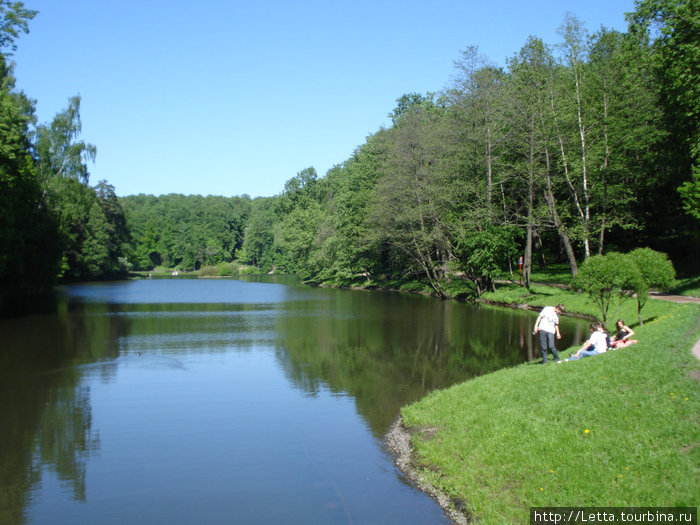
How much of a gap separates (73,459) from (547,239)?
49.2 metres

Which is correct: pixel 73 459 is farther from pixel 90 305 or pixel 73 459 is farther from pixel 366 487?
pixel 90 305

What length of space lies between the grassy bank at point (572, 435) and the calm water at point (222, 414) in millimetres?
850

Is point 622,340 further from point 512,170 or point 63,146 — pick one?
point 63,146

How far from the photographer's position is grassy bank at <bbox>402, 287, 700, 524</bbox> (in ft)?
24.2

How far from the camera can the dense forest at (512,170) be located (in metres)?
32.6

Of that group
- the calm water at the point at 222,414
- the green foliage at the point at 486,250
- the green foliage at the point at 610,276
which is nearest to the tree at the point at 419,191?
the green foliage at the point at 486,250

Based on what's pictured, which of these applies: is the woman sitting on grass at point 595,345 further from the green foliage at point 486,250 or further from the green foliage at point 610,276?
the green foliage at point 486,250

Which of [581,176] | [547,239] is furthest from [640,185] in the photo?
[547,239]

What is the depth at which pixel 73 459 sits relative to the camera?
440 inches

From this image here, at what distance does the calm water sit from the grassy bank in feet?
2.79

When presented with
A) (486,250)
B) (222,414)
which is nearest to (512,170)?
(486,250)

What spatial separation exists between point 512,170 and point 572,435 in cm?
3461

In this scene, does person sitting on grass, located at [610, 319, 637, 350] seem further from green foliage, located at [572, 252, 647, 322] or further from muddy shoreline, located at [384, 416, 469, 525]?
muddy shoreline, located at [384, 416, 469, 525]

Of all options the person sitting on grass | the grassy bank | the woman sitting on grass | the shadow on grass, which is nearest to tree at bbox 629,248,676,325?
the person sitting on grass
